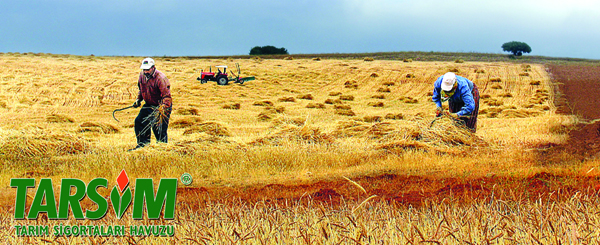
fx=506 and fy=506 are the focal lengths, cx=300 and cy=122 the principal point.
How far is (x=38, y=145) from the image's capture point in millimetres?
10484

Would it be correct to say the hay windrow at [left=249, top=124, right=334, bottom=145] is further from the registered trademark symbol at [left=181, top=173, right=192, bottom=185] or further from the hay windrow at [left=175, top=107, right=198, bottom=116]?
the hay windrow at [left=175, top=107, right=198, bottom=116]

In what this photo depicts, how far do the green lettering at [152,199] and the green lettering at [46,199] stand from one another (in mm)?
805

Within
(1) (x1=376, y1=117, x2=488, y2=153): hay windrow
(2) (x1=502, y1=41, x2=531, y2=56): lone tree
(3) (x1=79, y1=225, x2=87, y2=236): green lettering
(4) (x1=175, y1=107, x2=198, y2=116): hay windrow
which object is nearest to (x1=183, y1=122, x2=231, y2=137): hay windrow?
(1) (x1=376, y1=117, x2=488, y2=153): hay windrow

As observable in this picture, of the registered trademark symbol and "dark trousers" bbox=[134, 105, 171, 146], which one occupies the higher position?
"dark trousers" bbox=[134, 105, 171, 146]

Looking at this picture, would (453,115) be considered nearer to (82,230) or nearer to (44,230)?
(82,230)

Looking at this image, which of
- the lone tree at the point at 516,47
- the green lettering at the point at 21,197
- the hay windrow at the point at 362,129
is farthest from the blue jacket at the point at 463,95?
the lone tree at the point at 516,47

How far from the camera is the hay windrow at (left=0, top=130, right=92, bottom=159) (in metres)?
10.2

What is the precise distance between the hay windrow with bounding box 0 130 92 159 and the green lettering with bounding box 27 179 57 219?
19.1 ft

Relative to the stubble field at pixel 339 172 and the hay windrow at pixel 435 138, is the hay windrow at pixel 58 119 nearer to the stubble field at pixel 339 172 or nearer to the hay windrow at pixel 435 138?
the stubble field at pixel 339 172

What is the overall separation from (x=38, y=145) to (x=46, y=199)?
21.4 feet

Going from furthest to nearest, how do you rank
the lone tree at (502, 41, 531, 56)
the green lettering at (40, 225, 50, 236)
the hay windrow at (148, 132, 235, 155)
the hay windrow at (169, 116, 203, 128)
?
the lone tree at (502, 41, 531, 56) → the hay windrow at (169, 116, 203, 128) → the hay windrow at (148, 132, 235, 155) → the green lettering at (40, 225, 50, 236)

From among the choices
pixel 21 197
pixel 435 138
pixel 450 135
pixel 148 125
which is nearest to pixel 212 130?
pixel 148 125

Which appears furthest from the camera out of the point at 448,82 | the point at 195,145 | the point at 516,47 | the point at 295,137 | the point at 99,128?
the point at 516,47

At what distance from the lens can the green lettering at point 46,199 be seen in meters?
4.64
